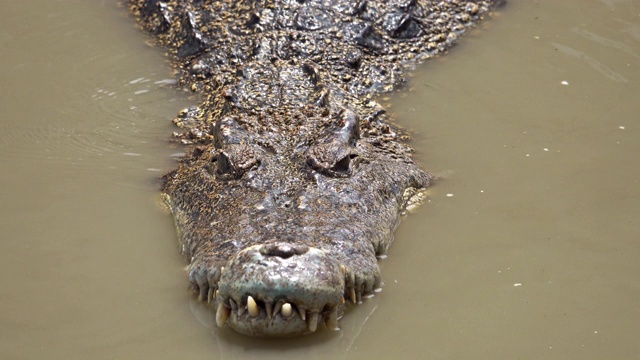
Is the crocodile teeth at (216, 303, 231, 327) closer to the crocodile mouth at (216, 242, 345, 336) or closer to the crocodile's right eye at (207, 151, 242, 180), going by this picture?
the crocodile mouth at (216, 242, 345, 336)

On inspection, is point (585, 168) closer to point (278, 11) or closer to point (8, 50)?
point (278, 11)

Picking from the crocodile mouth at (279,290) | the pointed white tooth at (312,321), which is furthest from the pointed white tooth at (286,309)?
the pointed white tooth at (312,321)

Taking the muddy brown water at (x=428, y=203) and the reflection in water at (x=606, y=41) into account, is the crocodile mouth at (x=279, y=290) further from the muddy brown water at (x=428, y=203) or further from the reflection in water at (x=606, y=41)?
the reflection in water at (x=606, y=41)

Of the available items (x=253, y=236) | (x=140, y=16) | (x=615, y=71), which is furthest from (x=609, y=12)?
(x=253, y=236)

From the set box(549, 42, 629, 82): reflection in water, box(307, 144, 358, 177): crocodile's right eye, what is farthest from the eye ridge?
box(549, 42, 629, 82): reflection in water

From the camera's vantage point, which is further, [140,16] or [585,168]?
[140,16]

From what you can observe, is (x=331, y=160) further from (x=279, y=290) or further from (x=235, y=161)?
(x=279, y=290)
